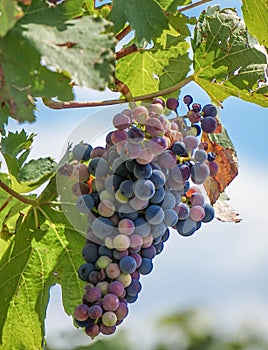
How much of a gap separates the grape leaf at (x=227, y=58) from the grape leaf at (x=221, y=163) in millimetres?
108

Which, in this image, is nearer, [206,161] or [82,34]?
[82,34]

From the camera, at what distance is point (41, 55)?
87cm

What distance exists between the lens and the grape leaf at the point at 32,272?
138 centimetres

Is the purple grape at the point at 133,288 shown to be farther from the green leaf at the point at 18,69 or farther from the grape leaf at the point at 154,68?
the grape leaf at the point at 154,68

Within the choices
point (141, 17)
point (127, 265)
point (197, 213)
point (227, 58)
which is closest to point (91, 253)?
point (127, 265)

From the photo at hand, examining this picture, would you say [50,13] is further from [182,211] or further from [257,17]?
[257,17]

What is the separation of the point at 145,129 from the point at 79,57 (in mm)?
265

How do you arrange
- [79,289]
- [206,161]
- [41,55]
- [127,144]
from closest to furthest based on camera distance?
[41,55], [127,144], [206,161], [79,289]

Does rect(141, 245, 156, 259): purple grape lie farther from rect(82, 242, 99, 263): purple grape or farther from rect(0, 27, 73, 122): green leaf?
rect(0, 27, 73, 122): green leaf

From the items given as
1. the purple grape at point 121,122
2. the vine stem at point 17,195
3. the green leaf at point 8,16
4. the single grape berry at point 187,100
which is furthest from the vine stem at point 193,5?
the green leaf at point 8,16

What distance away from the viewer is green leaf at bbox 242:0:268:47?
4.45 feet

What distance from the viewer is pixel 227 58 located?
1.40 m

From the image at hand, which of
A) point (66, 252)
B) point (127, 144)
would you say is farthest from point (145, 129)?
point (66, 252)

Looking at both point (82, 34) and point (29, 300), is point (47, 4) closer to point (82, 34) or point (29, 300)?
point (82, 34)
